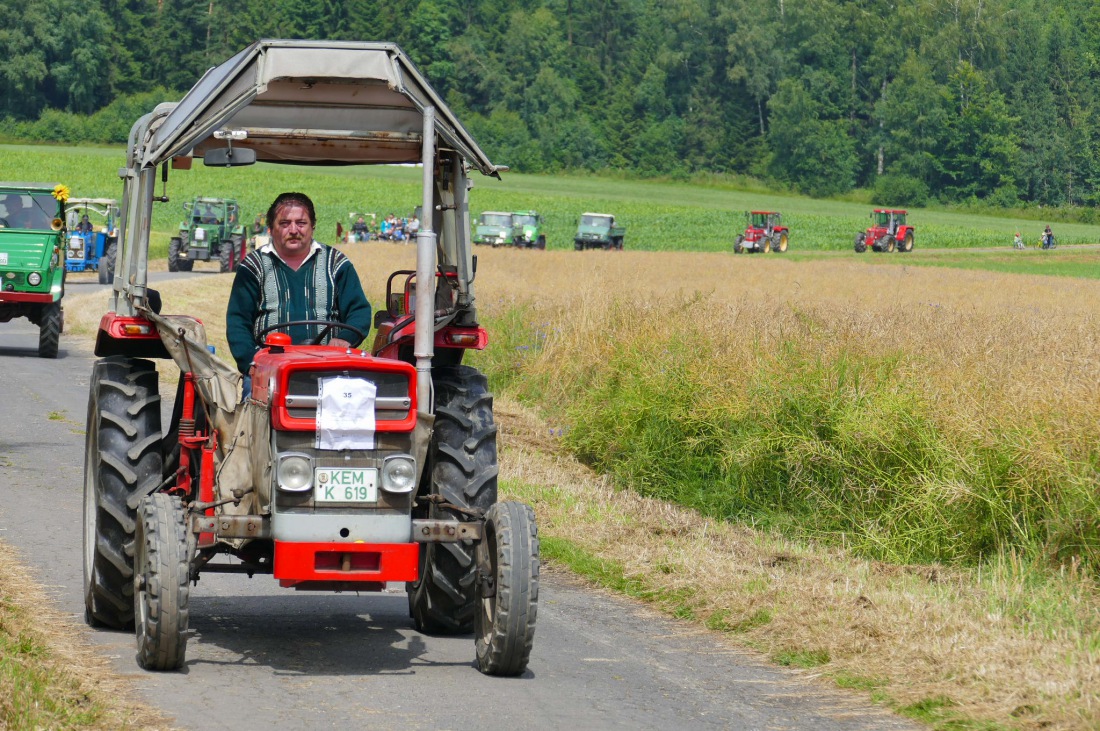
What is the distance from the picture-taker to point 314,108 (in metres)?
7.39

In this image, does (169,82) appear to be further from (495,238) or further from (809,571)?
(809,571)

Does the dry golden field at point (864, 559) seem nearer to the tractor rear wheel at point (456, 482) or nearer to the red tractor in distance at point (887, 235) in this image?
Answer: the tractor rear wheel at point (456, 482)

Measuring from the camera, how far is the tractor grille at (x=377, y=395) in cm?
619

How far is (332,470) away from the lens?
243 inches

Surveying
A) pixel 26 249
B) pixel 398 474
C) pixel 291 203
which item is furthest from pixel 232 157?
pixel 26 249

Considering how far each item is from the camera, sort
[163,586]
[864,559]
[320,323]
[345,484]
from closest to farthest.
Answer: [163,586]
[345,484]
[320,323]
[864,559]

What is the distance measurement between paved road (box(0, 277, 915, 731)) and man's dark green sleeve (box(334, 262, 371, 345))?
1427mm

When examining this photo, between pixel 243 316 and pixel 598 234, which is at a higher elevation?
pixel 598 234

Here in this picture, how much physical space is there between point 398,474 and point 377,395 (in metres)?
0.34

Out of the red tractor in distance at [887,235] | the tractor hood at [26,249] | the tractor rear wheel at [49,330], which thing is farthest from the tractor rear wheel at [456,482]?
the red tractor in distance at [887,235]

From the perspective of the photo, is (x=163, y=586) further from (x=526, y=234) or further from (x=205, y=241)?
(x=526, y=234)

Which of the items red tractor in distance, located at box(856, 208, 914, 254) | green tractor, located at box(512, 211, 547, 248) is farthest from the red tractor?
red tractor in distance, located at box(856, 208, 914, 254)

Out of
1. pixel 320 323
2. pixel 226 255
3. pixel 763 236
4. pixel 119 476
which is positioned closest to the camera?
pixel 119 476

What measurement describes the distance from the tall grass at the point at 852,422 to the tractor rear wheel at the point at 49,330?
27.7 feet
